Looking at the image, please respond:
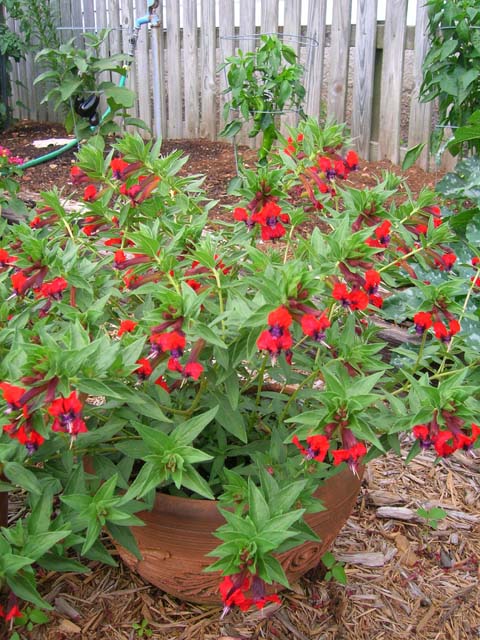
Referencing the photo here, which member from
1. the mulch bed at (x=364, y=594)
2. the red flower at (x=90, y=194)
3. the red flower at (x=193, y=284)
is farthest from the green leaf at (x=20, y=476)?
the red flower at (x=90, y=194)

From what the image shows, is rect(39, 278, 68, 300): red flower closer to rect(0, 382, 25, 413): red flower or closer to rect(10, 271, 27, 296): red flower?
rect(10, 271, 27, 296): red flower

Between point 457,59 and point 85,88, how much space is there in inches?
151

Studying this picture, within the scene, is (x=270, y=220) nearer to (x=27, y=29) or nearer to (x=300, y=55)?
(x=300, y=55)

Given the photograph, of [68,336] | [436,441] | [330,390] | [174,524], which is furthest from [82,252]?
[436,441]

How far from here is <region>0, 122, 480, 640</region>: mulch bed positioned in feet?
6.35

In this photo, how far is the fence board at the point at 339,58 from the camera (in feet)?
18.5

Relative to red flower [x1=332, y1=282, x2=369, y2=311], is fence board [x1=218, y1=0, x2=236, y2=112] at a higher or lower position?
higher

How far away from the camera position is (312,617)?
1.98 metres

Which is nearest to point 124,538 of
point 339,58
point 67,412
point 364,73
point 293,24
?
point 67,412

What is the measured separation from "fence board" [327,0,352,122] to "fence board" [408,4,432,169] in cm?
62

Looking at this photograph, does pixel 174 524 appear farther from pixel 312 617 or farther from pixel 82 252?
pixel 82 252

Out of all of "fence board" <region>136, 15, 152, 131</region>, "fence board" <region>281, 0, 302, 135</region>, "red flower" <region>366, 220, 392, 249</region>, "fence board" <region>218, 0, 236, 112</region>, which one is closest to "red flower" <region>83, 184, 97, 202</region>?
"red flower" <region>366, 220, 392, 249</region>

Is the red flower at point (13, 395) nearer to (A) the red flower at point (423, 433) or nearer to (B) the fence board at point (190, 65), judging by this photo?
(A) the red flower at point (423, 433)

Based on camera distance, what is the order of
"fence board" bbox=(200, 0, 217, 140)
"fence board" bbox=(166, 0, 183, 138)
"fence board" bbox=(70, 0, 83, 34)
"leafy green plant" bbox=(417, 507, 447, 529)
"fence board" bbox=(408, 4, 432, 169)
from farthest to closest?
"fence board" bbox=(70, 0, 83, 34) → "fence board" bbox=(166, 0, 183, 138) → "fence board" bbox=(200, 0, 217, 140) → "fence board" bbox=(408, 4, 432, 169) → "leafy green plant" bbox=(417, 507, 447, 529)
